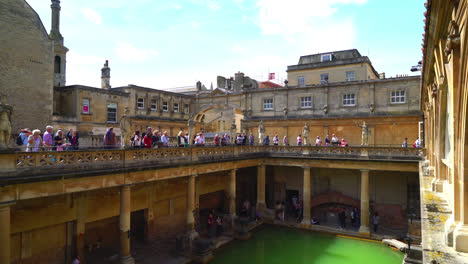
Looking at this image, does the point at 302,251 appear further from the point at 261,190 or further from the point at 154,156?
the point at 154,156

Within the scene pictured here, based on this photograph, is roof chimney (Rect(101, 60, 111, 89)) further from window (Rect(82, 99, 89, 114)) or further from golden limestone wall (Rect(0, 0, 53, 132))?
golden limestone wall (Rect(0, 0, 53, 132))

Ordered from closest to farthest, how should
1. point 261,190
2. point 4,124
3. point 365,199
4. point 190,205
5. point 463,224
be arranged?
1. point 463,224
2. point 4,124
3. point 190,205
4. point 365,199
5. point 261,190

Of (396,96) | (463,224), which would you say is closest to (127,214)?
(463,224)

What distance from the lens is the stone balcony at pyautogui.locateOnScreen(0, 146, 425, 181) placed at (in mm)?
9484

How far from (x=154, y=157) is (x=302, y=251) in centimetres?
1061

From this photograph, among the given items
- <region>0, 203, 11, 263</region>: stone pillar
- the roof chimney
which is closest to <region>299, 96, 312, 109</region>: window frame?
the roof chimney

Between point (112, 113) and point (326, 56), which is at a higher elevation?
point (326, 56)

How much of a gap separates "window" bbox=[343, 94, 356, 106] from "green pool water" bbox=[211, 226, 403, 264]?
12631 mm

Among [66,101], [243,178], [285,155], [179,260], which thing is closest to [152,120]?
[66,101]

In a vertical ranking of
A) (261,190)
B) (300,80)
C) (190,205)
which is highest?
(300,80)

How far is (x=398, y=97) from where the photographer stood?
2611 centimetres

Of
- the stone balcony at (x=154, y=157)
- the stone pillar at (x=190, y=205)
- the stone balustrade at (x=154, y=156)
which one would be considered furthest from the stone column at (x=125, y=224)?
the stone pillar at (x=190, y=205)

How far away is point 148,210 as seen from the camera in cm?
1814

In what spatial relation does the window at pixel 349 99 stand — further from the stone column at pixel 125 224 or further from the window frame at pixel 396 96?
the stone column at pixel 125 224
